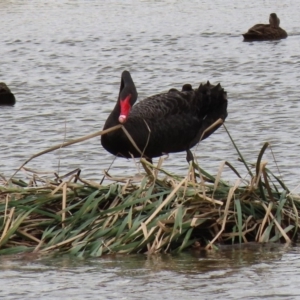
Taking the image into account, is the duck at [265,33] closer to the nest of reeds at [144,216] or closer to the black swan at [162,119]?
the black swan at [162,119]

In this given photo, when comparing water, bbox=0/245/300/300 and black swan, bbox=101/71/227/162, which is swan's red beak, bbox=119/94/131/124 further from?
water, bbox=0/245/300/300

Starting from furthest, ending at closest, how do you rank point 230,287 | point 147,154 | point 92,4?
point 92,4 → point 147,154 → point 230,287

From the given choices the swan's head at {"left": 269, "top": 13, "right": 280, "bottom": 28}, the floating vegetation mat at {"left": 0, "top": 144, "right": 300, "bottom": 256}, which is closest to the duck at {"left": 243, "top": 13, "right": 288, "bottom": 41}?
the swan's head at {"left": 269, "top": 13, "right": 280, "bottom": 28}

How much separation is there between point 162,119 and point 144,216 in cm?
245

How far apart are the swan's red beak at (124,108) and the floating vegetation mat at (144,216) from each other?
1.28 metres

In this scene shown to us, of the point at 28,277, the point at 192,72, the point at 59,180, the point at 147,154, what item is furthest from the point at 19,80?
the point at 28,277

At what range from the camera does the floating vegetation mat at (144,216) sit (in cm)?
665

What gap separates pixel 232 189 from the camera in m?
6.93

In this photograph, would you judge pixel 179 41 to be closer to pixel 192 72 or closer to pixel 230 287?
pixel 192 72

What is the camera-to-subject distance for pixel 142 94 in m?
16.1

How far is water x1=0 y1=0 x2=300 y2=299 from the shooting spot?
5938mm

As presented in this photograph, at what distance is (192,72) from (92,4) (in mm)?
18093

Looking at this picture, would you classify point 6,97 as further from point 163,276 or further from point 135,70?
point 163,276

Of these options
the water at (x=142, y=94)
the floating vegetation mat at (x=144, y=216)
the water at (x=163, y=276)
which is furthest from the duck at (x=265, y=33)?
the water at (x=163, y=276)
